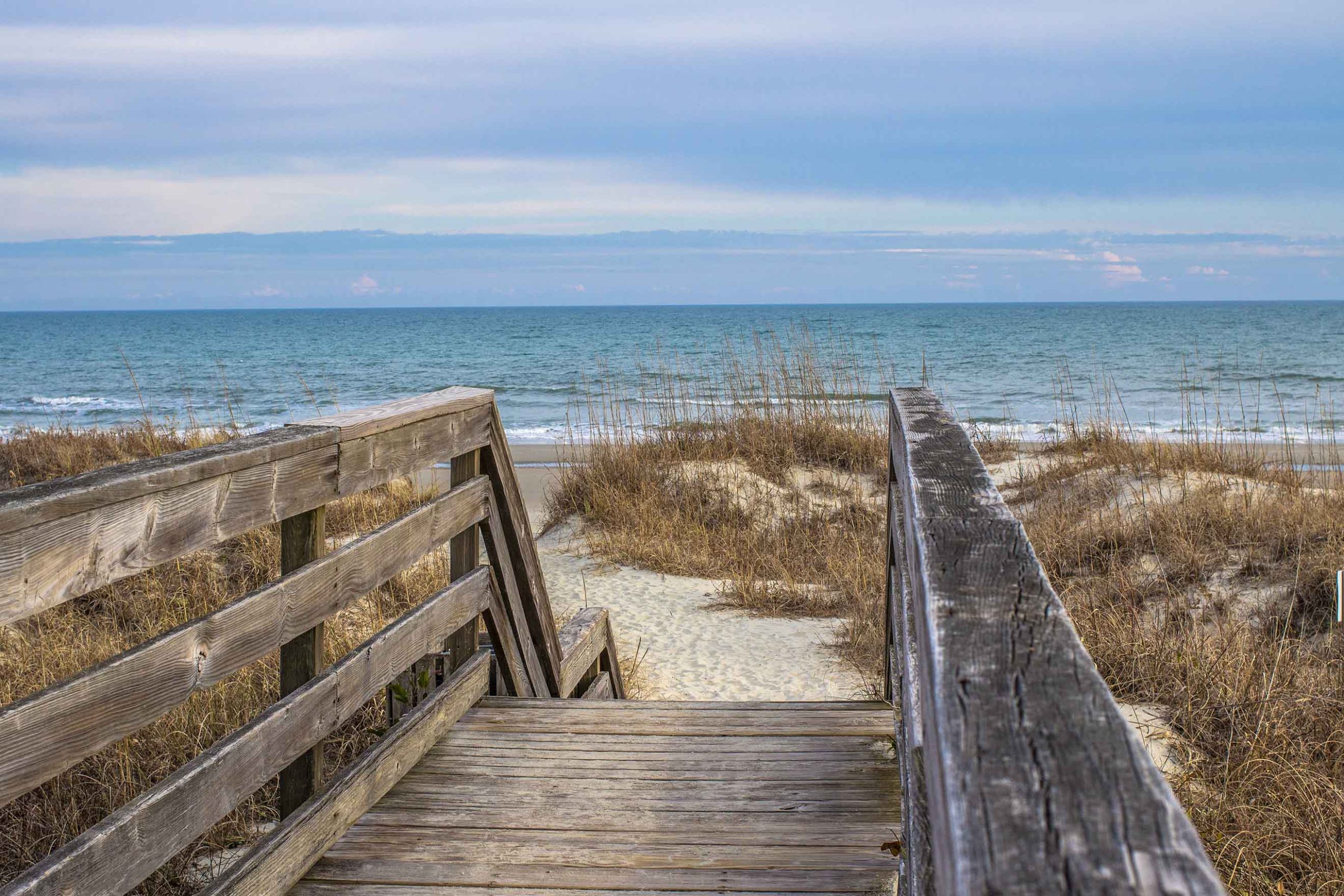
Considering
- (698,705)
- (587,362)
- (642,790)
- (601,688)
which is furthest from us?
(587,362)

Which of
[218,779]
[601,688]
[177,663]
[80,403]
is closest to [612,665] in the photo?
[601,688]

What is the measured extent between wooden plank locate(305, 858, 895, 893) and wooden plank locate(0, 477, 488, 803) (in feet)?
1.74

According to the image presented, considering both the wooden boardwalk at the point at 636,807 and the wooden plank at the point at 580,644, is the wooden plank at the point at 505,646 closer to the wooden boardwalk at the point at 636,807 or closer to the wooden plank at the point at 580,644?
the wooden boardwalk at the point at 636,807

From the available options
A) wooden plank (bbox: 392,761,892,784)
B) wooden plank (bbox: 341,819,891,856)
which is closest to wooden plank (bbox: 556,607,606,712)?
wooden plank (bbox: 392,761,892,784)

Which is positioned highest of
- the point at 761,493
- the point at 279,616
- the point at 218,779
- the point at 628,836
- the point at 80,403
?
A: the point at 279,616

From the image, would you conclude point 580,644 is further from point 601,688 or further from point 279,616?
point 279,616

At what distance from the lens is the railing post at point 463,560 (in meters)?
2.96

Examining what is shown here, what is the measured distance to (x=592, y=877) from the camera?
6.89 ft

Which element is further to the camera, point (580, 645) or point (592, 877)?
point (580, 645)

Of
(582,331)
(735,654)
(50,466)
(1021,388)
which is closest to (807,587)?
(735,654)

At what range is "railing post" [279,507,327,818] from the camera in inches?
82.5

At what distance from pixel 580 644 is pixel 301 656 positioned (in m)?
2.02

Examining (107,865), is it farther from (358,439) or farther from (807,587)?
(807,587)

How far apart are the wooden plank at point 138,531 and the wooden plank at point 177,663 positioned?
12cm
